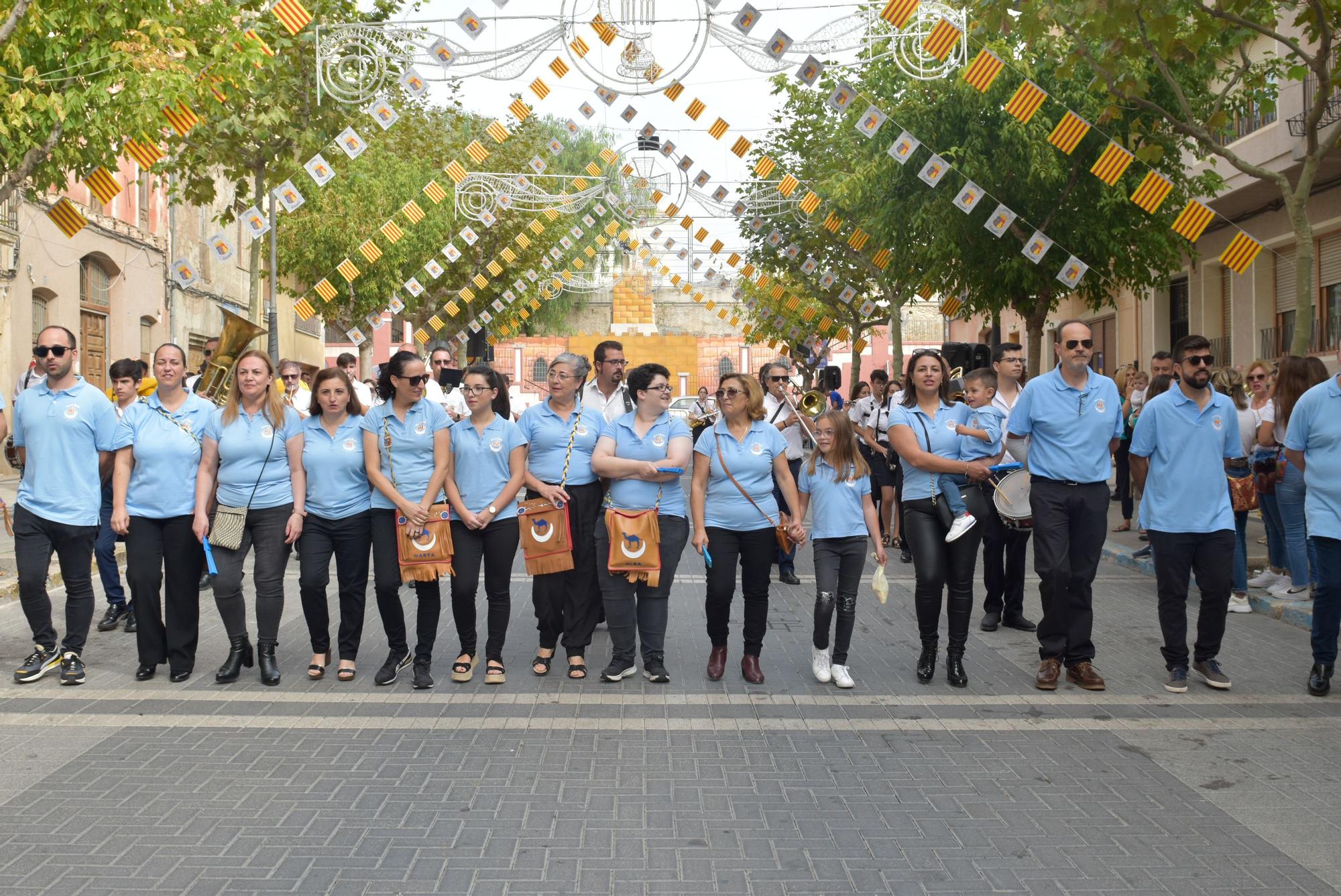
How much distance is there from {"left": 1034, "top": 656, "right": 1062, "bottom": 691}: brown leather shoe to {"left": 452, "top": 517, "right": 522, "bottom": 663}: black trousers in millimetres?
2957

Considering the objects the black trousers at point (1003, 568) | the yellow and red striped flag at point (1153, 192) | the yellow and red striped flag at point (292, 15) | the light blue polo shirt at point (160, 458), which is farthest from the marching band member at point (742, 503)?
the yellow and red striped flag at point (292, 15)

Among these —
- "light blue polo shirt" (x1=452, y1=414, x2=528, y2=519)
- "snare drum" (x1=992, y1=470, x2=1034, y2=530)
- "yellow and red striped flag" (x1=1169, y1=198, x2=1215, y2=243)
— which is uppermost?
"yellow and red striped flag" (x1=1169, y1=198, x2=1215, y2=243)

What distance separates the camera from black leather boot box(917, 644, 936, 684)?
757 centimetres

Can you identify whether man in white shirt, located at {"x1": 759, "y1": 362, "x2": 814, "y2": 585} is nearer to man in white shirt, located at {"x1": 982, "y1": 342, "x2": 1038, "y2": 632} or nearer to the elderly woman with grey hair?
man in white shirt, located at {"x1": 982, "y1": 342, "x2": 1038, "y2": 632}

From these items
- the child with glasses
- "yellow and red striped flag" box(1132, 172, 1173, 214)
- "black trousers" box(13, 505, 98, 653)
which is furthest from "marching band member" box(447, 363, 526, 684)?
"yellow and red striped flag" box(1132, 172, 1173, 214)

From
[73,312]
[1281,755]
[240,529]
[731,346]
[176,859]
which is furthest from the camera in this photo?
[731,346]

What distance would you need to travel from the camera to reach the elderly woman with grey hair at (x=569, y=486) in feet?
25.1

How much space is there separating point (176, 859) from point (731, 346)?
246 feet

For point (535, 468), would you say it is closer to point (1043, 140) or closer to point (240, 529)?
point (240, 529)

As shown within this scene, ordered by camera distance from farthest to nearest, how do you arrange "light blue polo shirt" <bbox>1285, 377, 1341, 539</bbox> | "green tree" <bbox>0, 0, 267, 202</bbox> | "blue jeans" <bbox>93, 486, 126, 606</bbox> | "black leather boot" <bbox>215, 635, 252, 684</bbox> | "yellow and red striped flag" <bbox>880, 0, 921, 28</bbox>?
"yellow and red striped flag" <bbox>880, 0, 921, 28</bbox> < "green tree" <bbox>0, 0, 267, 202</bbox> < "blue jeans" <bbox>93, 486, 126, 606</bbox> < "black leather boot" <bbox>215, 635, 252, 684</bbox> < "light blue polo shirt" <bbox>1285, 377, 1341, 539</bbox>

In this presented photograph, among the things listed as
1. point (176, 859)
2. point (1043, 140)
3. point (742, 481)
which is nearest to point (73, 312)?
point (1043, 140)

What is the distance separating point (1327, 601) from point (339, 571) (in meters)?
5.37

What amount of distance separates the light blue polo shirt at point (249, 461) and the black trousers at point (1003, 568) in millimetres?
4698

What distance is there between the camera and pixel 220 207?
35.8 meters
